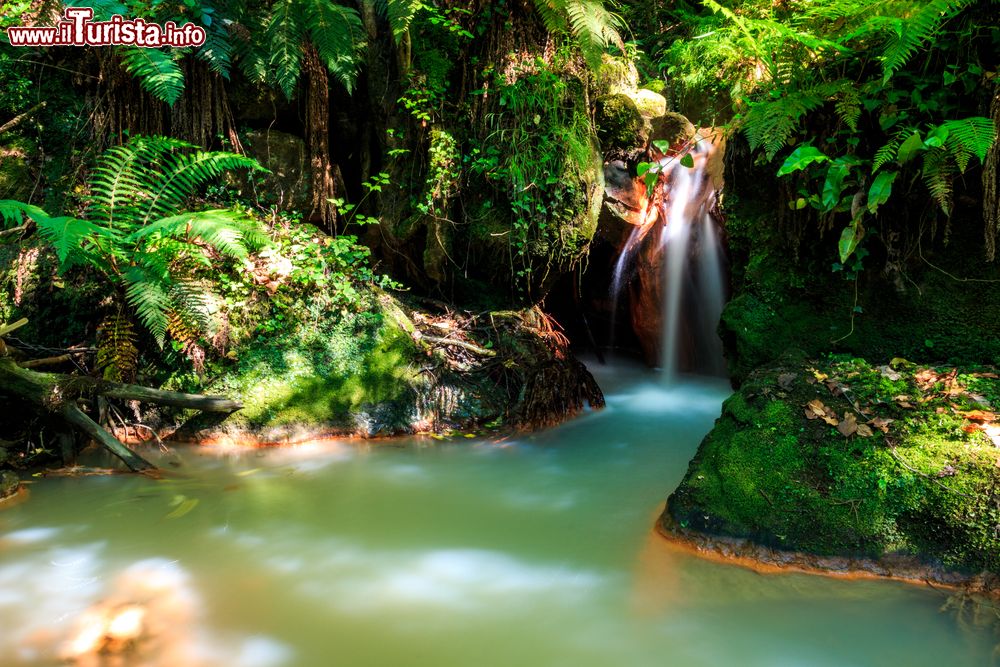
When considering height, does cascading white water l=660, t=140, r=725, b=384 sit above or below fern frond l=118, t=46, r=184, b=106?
below

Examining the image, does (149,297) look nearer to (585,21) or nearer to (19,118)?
(19,118)

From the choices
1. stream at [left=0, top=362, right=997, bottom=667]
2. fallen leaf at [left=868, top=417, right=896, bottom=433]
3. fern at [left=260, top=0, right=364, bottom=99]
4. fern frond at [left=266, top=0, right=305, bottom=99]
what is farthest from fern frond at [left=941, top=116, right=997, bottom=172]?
fern frond at [left=266, top=0, right=305, bottom=99]

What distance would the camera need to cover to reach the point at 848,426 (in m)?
2.90

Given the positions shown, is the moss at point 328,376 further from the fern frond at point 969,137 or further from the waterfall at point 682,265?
the fern frond at point 969,137

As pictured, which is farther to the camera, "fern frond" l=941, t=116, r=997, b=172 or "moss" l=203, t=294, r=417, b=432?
"moss" l=203, t=294, r=417, b=432

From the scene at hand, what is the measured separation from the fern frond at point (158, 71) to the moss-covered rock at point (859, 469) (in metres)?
4.65

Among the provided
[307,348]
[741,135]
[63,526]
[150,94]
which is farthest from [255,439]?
[741,135]

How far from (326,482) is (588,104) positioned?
13.8 feet

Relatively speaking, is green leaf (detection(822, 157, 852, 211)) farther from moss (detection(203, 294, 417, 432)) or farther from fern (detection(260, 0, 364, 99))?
fern (detection(260, 0, 364, 99))

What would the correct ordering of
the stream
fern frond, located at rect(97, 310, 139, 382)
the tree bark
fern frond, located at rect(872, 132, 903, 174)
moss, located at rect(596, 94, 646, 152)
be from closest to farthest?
the stream
fern frond, located at rect(872, 132, 903, 174)
the tree bark
fern frond, located at rect(97, 310, 139, 382)
moss, located at rect(596, 94, 646, 152)

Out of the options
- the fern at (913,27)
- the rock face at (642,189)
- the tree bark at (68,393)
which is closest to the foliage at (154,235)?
the tree bark at (68,393)

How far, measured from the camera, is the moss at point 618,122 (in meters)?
Answer: 5.83

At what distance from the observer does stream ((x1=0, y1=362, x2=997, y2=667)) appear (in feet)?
6.98

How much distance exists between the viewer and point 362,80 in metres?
5.87
